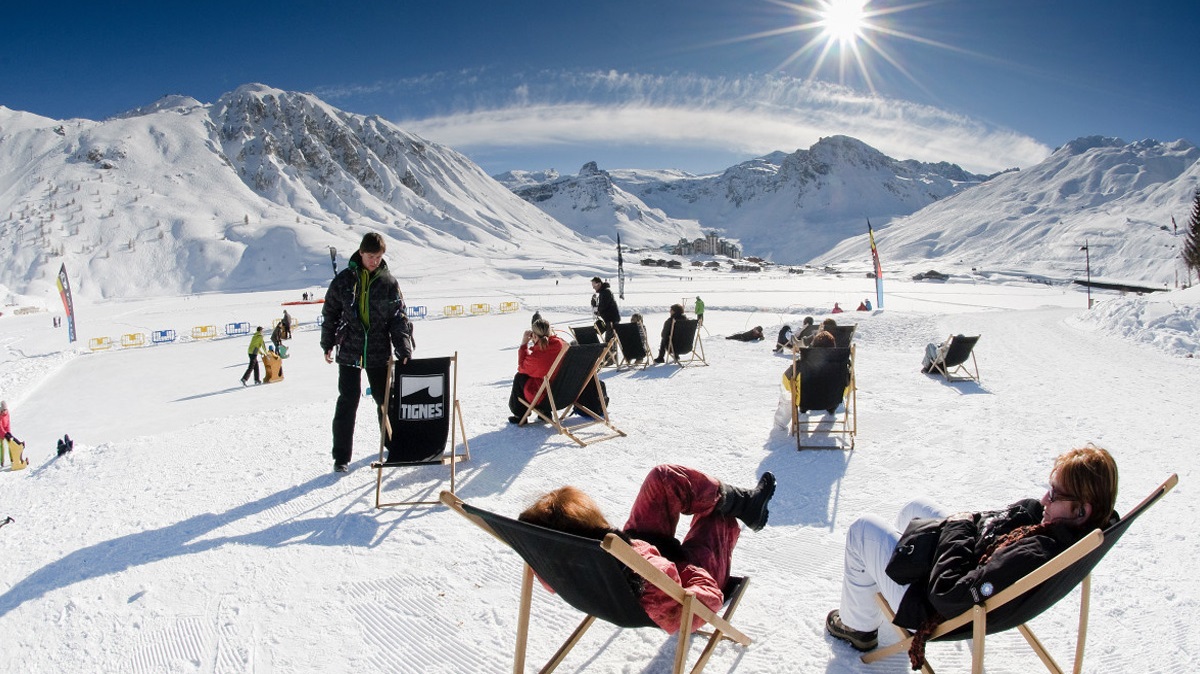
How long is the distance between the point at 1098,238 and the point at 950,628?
16487 cm

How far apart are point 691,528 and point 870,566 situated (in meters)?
0.70

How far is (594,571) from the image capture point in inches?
77.7

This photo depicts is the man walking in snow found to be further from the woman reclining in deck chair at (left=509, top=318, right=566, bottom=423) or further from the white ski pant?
the white ski pant

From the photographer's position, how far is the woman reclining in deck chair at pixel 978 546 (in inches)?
77.0

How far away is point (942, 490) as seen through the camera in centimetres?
465

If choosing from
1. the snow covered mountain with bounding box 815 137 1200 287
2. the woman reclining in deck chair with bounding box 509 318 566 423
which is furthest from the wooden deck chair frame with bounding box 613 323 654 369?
the snow covered mountain with bounding box 815 137 1200 287

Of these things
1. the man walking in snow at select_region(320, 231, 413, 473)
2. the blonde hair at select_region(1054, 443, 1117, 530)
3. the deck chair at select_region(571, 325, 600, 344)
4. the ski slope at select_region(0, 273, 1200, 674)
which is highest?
the man walking in snow at select_region(320, 231, 413, 473)

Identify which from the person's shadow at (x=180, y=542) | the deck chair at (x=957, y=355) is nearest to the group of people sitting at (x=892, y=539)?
the person's shadow at (x=180, y=542)

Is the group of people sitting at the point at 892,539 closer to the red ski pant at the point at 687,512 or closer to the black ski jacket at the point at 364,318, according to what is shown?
the red ski pant at the point at 687,512

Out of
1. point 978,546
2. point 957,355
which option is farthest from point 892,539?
point 957,355

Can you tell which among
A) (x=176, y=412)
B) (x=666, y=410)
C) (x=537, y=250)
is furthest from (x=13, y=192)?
(x=666, y=410)

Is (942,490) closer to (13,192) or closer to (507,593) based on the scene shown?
(507,593)

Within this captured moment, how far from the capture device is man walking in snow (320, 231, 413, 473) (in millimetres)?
4898

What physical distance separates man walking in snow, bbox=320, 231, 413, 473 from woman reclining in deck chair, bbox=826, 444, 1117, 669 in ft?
12.5
